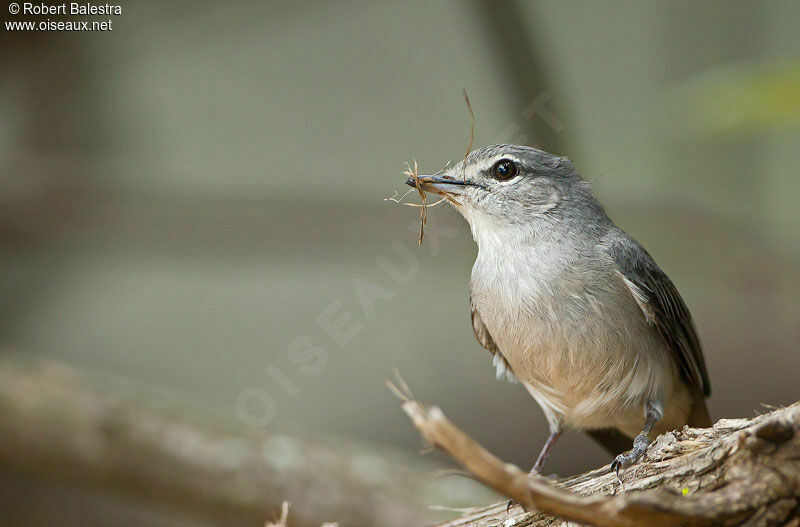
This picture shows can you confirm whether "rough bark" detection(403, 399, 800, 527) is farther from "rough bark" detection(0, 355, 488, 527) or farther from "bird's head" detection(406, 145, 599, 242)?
"rough bark" detection(0, 355, 488, 527)

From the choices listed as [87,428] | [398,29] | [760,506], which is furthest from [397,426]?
[760,506]

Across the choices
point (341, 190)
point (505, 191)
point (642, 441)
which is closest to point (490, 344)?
point (505, 191)

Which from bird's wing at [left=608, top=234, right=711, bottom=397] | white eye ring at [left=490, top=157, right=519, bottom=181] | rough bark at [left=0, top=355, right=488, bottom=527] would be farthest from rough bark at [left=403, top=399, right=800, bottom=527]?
rough bark at [left=0, top=355, right=488, bottom=527]

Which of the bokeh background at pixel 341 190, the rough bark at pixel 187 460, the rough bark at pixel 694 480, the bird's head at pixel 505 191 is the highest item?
the bokeh background at pixel 341 190

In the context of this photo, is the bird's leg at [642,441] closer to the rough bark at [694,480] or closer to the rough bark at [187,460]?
the rough bark at [694,480]

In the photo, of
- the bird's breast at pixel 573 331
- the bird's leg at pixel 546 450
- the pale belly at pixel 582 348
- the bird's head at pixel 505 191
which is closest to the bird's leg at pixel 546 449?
the bird's leg at pixel 546 450
